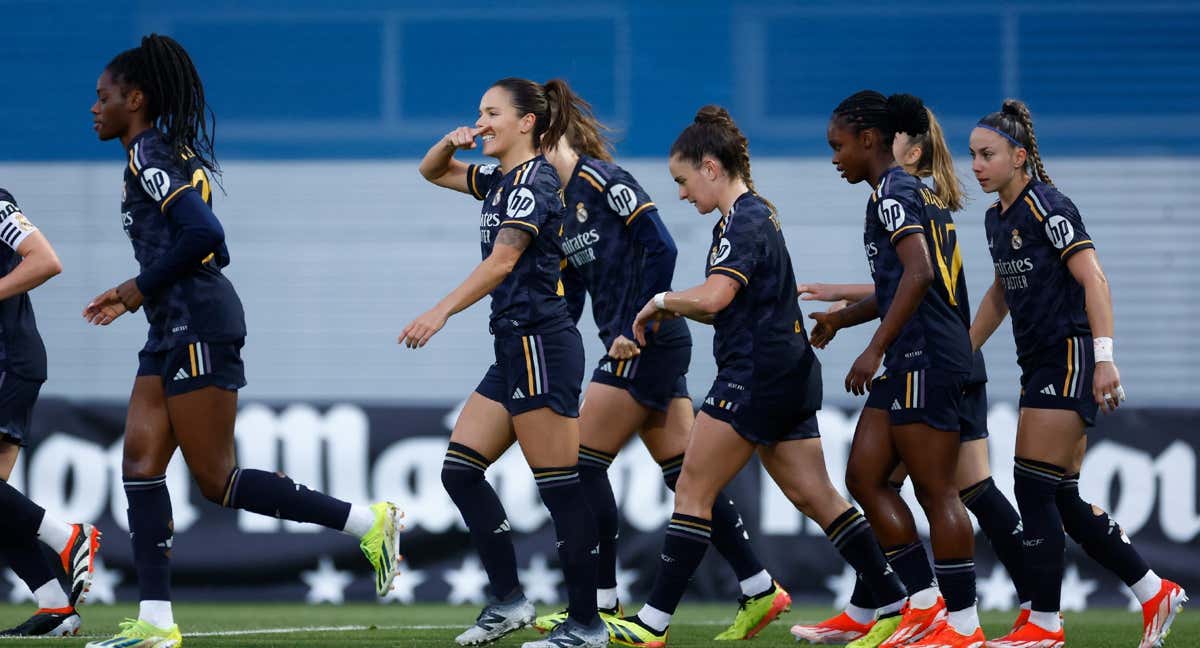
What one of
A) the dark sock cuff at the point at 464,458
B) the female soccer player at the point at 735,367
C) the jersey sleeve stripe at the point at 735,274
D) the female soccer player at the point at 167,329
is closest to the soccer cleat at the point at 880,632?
the female soccer player at the point at 735,367

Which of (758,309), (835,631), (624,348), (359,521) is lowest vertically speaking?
(835,631)

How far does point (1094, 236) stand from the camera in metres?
12.1

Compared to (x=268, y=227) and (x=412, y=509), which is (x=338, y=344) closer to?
(x=268, y=227)

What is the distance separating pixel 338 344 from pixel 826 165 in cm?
407

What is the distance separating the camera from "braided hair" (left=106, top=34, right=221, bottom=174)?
577 cm

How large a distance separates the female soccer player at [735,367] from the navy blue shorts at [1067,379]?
853 mm

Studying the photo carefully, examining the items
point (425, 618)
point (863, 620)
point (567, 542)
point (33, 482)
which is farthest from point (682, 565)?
point (33, 482)

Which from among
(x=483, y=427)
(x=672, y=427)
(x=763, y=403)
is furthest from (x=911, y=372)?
(x=483, y=427)

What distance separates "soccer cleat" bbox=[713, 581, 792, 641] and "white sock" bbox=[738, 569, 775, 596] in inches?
0.6

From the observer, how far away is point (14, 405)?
21.8ft

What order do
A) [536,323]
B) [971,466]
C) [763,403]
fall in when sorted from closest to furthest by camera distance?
[536,323] < [763,403] < [971,466]

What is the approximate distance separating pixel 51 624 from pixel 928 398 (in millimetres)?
3656

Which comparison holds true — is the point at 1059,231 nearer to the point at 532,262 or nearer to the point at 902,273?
the point at 902,273

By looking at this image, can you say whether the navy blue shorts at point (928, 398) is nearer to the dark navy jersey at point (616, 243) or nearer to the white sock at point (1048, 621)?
the white sock at point (1048, 621)
